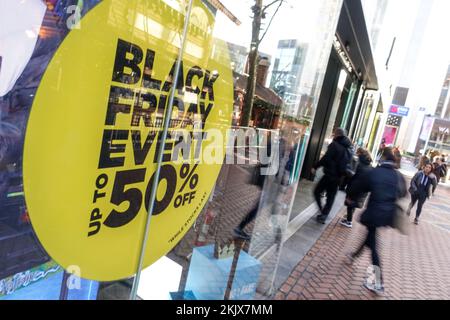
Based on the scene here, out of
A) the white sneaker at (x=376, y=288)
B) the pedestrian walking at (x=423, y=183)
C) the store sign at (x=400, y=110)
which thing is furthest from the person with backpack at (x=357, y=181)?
the store sign at (x=400, y=110)

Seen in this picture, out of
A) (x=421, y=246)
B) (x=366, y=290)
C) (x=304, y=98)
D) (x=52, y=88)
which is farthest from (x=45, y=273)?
(x=421, y=246)

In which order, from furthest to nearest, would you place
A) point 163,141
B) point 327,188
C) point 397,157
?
point 397,157, point 327,188, point 163,141

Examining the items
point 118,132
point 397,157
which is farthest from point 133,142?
point 397,157

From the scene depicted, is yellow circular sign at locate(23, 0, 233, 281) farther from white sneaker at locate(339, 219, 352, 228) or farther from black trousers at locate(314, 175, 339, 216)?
white sneaker at locate(339, 219, 352, 228)

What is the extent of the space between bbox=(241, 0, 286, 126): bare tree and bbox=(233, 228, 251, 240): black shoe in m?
1.14

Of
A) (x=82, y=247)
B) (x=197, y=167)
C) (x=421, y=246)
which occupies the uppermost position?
(x=197, y=167)

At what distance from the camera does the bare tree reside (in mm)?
2582

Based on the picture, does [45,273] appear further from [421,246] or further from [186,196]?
[421,246]

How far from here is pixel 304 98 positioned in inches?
138

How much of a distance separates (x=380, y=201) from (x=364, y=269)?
127 cm

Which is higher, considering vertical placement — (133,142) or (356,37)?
(356,37)

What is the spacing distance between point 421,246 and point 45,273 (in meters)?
7.50

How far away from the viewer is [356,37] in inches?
299

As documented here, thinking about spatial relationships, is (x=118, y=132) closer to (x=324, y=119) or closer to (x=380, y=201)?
(x=380, y=201)
